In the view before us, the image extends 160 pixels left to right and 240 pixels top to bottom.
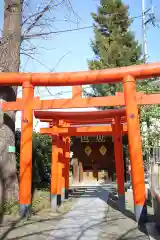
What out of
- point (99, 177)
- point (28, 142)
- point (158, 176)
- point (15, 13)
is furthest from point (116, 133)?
point (99, 177)

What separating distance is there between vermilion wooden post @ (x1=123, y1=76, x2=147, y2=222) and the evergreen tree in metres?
15.6

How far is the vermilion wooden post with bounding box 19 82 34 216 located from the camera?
6570 mm

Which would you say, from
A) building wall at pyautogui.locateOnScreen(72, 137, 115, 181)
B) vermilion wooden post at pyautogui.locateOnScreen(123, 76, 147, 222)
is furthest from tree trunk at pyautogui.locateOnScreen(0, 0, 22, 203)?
building wall at pyautogui.locateOnScreen(72, 137, 115, 181)

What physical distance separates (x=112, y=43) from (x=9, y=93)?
16713 mm

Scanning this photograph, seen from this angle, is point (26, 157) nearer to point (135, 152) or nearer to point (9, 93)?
point (9, 93)

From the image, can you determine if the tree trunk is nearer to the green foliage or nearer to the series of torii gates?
the series of torii gates

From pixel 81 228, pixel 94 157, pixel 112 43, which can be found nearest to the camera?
pixel 81 228

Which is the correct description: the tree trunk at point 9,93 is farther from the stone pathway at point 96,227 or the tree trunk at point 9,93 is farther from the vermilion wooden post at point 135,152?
the vermilion wooden post at point 135,152

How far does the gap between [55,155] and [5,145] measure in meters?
1.85

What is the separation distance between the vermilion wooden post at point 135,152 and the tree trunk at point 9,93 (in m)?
3.50

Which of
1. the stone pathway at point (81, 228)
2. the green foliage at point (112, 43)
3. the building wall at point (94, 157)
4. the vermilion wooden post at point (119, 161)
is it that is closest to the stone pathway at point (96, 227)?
the stone pathway at point (81, 228)

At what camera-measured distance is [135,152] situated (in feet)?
19.8

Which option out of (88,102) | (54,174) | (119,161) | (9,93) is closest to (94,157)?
(119,161)

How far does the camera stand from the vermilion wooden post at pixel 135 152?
231 inches
